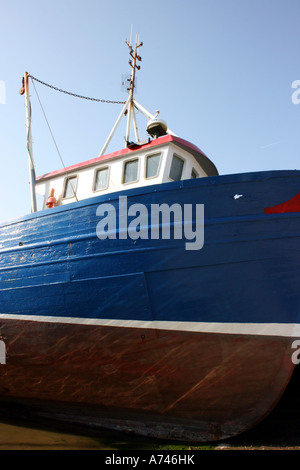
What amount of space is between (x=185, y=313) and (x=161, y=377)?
0.95 meters

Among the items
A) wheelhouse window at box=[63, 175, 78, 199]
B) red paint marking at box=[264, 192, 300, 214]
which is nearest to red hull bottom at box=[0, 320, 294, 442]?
red paint marking at box=[264, 192, 300, 214]

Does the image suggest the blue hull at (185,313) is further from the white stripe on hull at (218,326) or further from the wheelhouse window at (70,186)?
the wheelhouse window at (70,186)

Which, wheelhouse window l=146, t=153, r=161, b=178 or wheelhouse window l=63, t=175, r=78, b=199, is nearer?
wheelhouse window l=146, t=153, r=161, b=178

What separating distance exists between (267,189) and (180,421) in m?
3.27

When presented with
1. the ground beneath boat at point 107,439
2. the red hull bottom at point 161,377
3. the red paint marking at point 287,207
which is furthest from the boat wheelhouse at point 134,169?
the ground beneath boat at point 107,439

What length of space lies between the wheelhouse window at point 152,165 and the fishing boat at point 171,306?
3.52 feet

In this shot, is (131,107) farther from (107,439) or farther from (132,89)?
(107,439)

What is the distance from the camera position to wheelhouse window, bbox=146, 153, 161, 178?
543cm

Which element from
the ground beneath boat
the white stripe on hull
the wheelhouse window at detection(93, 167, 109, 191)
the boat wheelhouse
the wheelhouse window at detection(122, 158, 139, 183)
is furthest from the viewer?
the wheelhouse window at detection(93, 167, 109, 191)

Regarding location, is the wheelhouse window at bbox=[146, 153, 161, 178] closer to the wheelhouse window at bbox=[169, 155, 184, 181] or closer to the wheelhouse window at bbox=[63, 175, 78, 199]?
the wheelhouse window at bbox=[169, 155, 184, 181]

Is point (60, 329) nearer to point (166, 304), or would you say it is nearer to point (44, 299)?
point (44, 299)

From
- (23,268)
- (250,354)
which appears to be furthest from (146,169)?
(250,354)

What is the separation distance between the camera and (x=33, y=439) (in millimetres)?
4535

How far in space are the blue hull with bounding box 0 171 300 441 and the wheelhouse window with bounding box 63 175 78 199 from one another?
167cm
